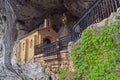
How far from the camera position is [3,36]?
17.2 ft

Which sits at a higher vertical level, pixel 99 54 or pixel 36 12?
pixel 36 12

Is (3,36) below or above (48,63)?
above

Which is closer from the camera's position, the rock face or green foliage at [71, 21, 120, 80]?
green foliage at [71, 21, 120, 80]

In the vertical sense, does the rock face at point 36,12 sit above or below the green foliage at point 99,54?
above

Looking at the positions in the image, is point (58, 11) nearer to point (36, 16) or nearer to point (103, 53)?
point (36, 16)

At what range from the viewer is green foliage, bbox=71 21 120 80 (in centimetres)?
357

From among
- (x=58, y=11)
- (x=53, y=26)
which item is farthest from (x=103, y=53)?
(x=53, y=26)

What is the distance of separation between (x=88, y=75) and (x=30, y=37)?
1775cm

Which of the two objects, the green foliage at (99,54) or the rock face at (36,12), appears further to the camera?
the rock face at (36,12)

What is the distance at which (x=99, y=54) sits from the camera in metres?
3.92

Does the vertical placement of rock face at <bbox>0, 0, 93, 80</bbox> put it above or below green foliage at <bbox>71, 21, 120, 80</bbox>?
above

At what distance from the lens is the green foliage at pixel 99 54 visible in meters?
3.57

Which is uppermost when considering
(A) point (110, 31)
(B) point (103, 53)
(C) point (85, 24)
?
(C) point (85, 24)

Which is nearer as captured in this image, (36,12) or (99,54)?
(99,54)
